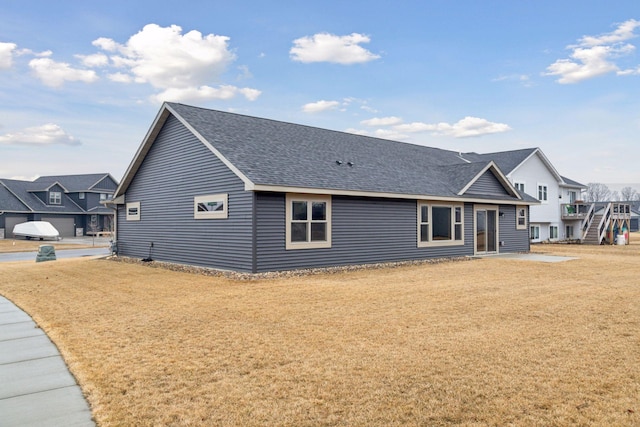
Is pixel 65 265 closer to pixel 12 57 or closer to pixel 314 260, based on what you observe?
pixel 12 57

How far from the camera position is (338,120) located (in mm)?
31047

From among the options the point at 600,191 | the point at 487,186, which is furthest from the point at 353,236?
the point at 600,191

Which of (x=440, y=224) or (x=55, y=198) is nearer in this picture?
(x=440, y=224)

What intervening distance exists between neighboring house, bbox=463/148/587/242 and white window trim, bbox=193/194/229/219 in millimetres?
19677

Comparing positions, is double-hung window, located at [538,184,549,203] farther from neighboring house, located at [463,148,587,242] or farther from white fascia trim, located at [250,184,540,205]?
white fascia trim, located at [250,184,540,205]

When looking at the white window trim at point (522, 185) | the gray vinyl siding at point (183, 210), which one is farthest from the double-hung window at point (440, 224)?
the white window trim at point (522, 185)

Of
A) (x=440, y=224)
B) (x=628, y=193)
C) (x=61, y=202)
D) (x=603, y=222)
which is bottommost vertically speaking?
(x=603, y=222)

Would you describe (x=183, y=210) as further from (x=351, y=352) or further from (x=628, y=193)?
(x=628, y=193)

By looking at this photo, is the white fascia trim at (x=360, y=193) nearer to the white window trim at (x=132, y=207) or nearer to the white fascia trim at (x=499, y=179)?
the white fascia trim at (x=499, y=179)

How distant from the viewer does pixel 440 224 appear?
18484mm

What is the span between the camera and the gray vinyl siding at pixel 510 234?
2130 centimetres

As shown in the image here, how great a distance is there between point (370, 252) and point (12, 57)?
14.6 metres

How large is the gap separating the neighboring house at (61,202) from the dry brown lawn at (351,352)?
A: 128ft

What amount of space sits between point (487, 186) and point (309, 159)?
9.08 meters
